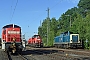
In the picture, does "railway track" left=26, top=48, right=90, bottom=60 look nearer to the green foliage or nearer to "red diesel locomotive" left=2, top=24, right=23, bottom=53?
"red diesel locomotive" left=2, top=24, right=23, bottom=53

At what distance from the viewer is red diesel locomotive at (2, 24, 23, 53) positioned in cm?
2680

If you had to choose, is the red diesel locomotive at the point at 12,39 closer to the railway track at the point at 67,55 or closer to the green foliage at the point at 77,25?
the railway track at the point at 67,55

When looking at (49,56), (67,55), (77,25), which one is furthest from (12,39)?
(77,25)

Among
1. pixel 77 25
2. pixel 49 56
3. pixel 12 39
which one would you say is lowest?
pixel 49 56

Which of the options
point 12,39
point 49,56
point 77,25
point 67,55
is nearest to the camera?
point 49,56

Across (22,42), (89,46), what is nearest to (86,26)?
(89,46)

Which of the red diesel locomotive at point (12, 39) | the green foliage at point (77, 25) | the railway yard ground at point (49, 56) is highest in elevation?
the green foliage at point (77, 25)

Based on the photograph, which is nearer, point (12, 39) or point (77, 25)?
point (12, 39)

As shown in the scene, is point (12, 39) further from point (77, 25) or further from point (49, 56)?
point (77, 25)

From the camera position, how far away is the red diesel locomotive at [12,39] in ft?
87.9

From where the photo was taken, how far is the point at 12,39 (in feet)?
93.7

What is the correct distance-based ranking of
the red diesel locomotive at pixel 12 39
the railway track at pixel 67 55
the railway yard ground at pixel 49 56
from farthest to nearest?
the red diesel locomotive at pixel 12 39, the railway yard ground at pixel 49 56, the railway track at pixel 67 55

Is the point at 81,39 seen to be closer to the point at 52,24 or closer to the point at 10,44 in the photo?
the point at 10,44

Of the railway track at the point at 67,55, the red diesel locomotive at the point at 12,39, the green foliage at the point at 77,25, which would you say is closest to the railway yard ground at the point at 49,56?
the railway track at the point at 67,55
